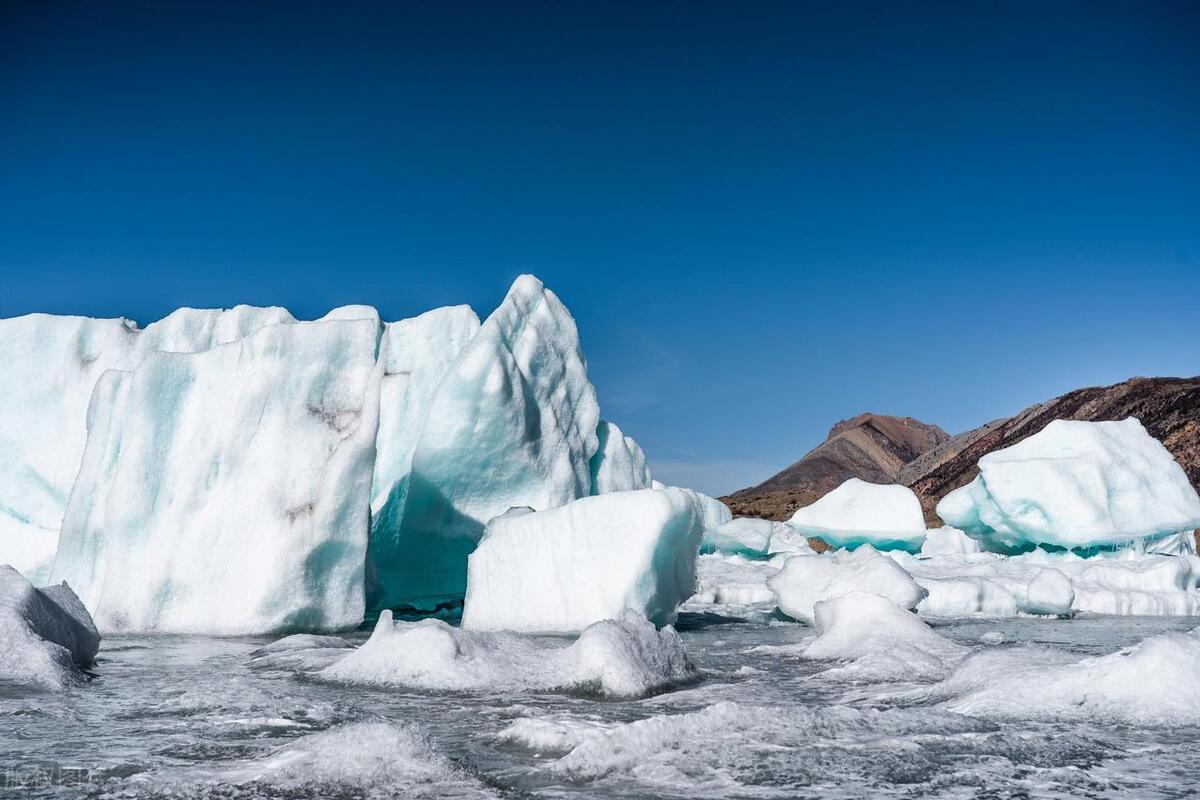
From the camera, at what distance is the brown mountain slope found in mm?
48844

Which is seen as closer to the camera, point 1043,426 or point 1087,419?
point 1087,419

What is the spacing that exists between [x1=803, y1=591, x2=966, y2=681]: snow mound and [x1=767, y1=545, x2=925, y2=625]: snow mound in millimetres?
2513

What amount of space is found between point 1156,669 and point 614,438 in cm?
1095

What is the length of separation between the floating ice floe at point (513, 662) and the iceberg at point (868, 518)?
18.3m

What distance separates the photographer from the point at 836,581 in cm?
1378

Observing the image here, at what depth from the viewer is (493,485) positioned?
13938mm

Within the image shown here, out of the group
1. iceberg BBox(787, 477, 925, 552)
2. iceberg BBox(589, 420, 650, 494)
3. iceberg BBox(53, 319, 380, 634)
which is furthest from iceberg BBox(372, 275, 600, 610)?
iceberg BBox(787, 477, 925, 552)

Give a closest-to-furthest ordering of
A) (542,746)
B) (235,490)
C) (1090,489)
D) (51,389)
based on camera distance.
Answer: (542,746) < (235,490) < (51,389) < (1090,489)

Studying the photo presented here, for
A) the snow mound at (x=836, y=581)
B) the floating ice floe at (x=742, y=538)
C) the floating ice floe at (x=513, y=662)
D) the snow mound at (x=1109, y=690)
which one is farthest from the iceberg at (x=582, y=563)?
the floating ice floe at (x=742, y=538)

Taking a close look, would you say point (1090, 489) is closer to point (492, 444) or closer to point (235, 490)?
point (492, 444)

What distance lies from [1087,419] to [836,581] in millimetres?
52272

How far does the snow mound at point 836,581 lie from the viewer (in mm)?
12883

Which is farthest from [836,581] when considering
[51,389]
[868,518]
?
[868,518]

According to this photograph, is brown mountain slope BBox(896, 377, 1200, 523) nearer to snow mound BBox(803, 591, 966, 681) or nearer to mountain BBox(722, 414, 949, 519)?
mountain BBox(722, 414, 949, 519)
